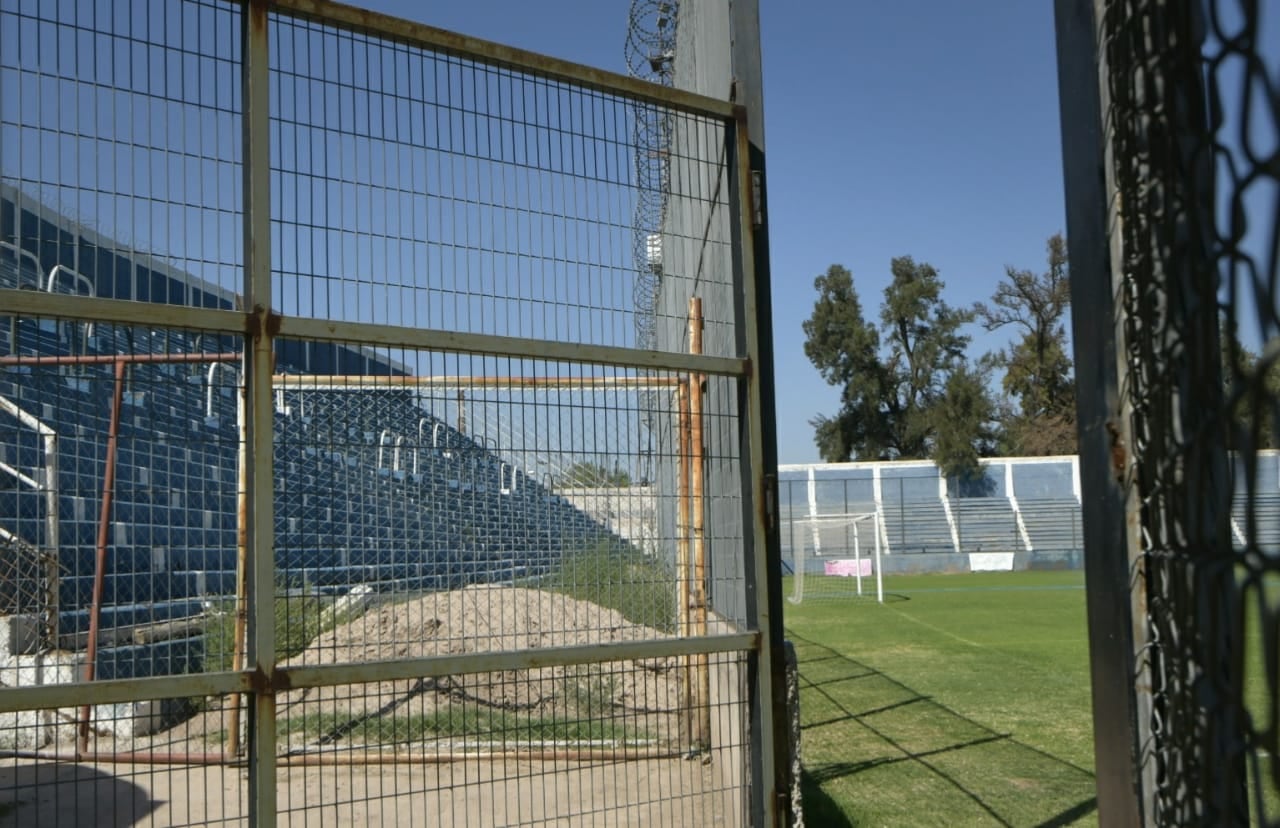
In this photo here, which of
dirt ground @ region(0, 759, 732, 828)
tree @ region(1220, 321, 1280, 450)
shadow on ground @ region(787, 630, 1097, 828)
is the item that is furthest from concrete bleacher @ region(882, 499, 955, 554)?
tree @ region(1220, 321, 1280, 450)

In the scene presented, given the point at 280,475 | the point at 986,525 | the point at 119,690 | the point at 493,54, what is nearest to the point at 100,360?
the point at 280,475

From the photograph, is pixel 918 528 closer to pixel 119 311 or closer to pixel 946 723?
pixel 946 723

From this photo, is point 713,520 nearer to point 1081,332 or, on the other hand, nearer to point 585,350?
point 585,350

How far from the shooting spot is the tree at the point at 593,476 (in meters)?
3.99

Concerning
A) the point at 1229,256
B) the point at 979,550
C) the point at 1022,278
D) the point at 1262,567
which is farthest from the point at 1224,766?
the point at 1022,278

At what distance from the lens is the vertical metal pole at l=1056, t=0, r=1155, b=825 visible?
1540mm

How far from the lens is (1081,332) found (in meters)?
1.63

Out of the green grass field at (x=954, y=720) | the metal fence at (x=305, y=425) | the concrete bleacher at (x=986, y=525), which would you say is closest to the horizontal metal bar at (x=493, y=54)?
the metal fence at (x=305, y=425)

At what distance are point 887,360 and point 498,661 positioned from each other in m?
58.2

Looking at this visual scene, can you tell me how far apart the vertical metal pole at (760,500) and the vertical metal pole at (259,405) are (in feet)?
5.88

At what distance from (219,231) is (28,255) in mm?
518

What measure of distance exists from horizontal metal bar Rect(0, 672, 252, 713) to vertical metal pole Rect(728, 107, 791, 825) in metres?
1.88

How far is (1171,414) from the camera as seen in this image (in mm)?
1320

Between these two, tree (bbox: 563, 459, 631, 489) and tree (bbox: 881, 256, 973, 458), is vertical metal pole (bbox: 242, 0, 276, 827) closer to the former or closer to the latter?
tree (bbox: 563, 459, 631, 489)
